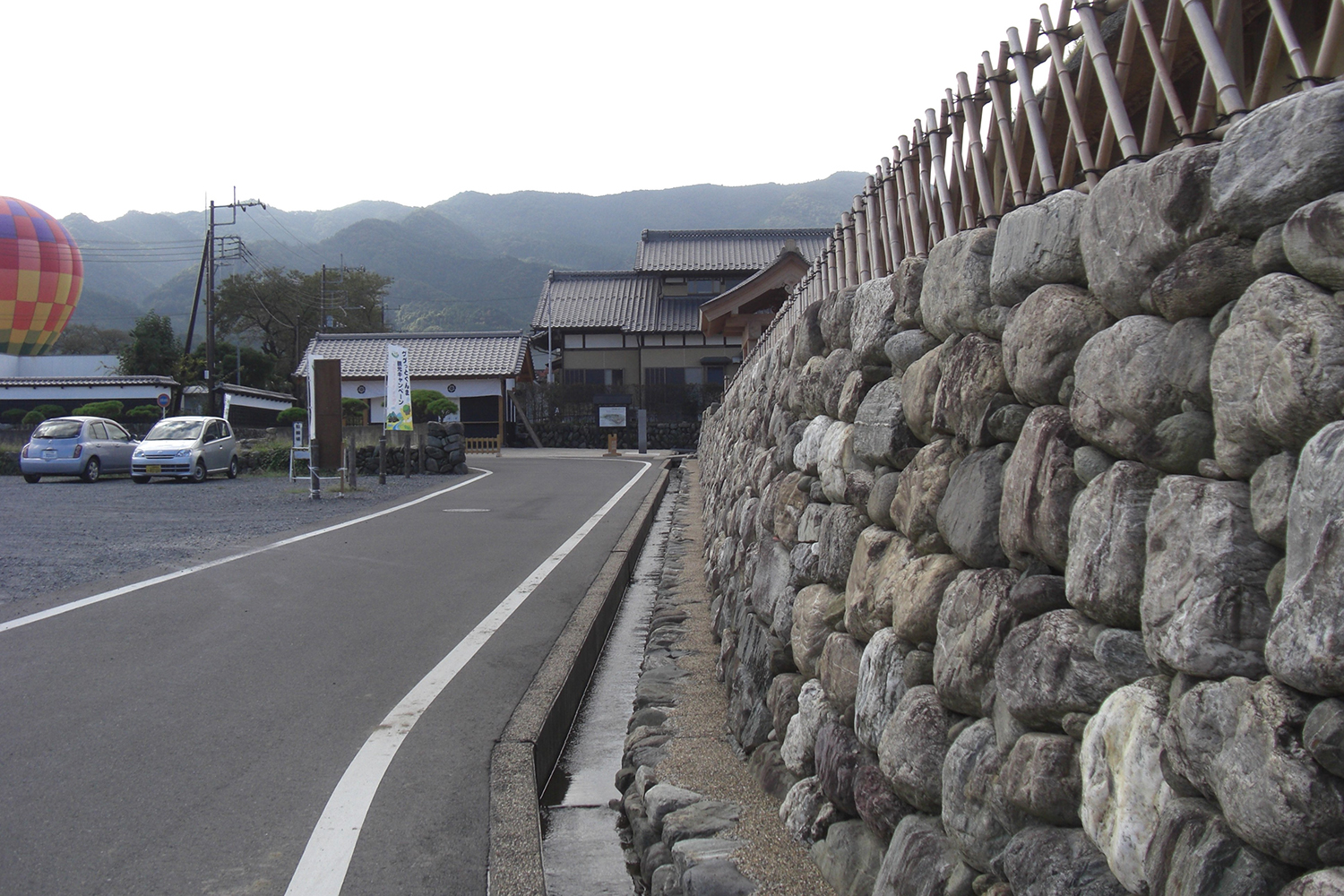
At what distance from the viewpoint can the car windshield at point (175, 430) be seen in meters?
21.6

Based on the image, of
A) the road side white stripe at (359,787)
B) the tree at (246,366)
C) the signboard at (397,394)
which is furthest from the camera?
the tree at (246,366)

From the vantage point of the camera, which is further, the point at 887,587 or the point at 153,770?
the point at 153,770

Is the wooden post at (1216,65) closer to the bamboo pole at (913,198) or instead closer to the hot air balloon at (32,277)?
the bamboo pole at (913,198)

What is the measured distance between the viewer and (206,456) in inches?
845

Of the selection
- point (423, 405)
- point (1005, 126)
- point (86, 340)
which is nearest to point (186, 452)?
point (423, 405)

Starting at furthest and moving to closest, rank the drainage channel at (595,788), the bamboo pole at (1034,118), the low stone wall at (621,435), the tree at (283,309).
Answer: the tree at (283,309), the low stone wall at (621,435), the drainage channel at (595,788), the bamboo pole at (1034,118)

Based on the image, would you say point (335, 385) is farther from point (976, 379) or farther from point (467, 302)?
point (467, 302)

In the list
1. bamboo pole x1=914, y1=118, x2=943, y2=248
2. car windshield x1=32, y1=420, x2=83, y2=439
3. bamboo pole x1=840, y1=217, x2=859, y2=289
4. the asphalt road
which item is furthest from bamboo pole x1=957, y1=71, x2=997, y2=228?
car windshield x1=32, y1=420, x2=83, y2=439

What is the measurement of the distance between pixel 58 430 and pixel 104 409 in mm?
12941

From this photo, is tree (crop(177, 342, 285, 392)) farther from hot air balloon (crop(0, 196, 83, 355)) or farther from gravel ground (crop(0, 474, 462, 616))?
gravel ground (crop(0, 474, 462, 616))

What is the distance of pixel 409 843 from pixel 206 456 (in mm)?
20438

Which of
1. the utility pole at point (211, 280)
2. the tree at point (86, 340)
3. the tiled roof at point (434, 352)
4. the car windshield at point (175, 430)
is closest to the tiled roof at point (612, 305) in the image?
the tiled roof at point (434, 352)

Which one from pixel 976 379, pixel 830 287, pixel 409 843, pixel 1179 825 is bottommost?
pixel 409 843

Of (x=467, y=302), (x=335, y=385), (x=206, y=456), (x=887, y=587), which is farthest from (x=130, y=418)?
(x=467, y=302)
